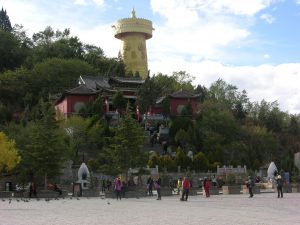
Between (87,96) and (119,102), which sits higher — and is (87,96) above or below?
above

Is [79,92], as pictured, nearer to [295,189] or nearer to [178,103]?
[178,103]

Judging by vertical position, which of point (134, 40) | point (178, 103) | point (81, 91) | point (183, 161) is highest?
point (134, 40)

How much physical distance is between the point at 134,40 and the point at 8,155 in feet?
162

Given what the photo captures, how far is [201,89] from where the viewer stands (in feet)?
226

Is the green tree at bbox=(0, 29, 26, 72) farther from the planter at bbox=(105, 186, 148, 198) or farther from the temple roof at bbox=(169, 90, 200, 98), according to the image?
the planter at bbox=(105, 186, 148, 198)

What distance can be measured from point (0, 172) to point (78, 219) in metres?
21.8

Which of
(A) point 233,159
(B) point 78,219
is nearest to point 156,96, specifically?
(A) point 233,159

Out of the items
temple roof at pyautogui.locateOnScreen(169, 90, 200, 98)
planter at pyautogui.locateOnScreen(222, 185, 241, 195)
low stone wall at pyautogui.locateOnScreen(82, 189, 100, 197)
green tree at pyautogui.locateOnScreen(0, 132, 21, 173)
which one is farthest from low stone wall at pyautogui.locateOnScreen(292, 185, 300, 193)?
temple roof at pyautogui.locateOnScreen(169, 90, 200, 98)

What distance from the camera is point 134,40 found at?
79.0 meters

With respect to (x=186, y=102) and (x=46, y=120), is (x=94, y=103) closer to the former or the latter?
(x=186, y=102)

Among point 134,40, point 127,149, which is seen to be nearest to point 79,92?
point 134,40

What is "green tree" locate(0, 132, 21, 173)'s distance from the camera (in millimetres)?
31781

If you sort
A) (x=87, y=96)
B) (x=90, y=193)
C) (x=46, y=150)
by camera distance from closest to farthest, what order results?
(x=90, y=193) < (x=46, y=150) < (x=87, y=96)

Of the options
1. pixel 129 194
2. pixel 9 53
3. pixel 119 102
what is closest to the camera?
pixel 129 194
